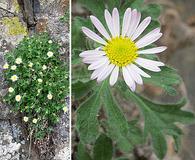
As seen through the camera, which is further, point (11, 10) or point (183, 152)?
point (183, 152)

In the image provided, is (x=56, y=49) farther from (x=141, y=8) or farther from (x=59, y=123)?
(x=141, y=8)

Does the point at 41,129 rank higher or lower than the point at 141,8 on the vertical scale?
lower

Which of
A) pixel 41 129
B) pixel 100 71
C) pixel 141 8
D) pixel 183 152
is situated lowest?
pixel 183 152

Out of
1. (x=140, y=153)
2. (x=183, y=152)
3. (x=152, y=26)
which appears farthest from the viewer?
(x=183, y=152)

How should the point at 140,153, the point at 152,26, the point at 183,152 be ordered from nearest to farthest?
1. the point at 152,26
2. the point at 140,153
3. the point at 183,152

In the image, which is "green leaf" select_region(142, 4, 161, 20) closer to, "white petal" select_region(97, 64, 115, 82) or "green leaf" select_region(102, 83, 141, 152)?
"green leaf" select_region(102, 83, 141, 152)

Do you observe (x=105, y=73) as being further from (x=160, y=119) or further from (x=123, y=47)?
(x=160, y=119)

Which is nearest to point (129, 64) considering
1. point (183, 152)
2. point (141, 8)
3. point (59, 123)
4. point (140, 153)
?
point (59, 123)

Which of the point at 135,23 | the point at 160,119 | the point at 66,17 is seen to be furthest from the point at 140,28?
the point at 160,119
